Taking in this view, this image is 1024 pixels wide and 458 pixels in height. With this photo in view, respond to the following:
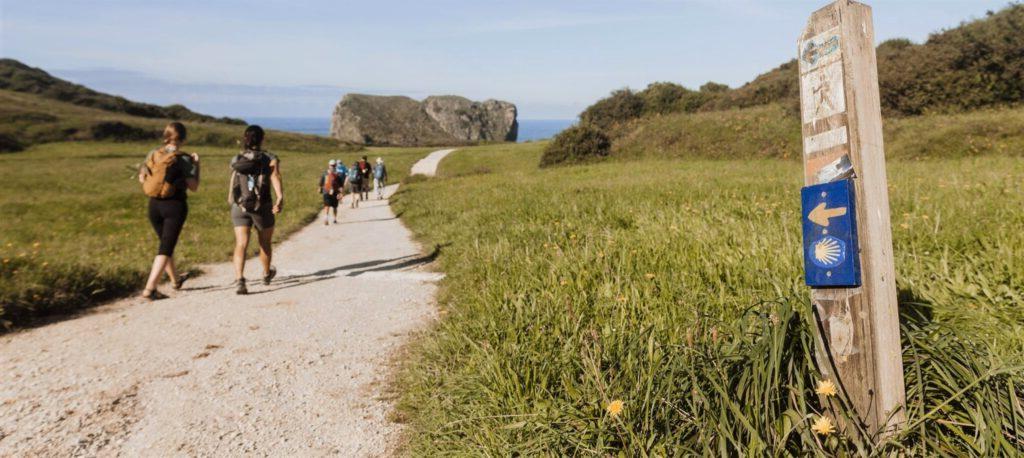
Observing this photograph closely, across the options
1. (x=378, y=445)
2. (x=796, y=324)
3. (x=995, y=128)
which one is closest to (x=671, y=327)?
(x=796, y=324)

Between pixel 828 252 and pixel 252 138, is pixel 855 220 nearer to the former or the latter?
pixel 828 252

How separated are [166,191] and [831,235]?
738 centimetres

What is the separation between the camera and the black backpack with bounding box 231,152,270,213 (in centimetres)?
727

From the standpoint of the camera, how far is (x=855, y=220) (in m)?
1.97

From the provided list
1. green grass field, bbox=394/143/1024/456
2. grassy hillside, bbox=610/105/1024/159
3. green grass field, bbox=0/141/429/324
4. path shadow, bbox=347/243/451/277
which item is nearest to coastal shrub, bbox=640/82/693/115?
grassy hillside, bbox=610/105/1024/159

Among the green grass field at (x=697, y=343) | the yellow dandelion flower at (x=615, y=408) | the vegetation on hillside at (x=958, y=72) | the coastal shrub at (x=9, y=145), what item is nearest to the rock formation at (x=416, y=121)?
the coastal shrub at (x=9, y=145)

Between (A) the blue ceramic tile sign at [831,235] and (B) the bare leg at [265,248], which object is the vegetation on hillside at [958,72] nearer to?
(B) the bare leg at [265,248]

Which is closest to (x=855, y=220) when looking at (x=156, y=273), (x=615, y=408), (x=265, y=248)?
(x=615, y=408)

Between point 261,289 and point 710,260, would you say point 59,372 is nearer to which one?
point 261,289

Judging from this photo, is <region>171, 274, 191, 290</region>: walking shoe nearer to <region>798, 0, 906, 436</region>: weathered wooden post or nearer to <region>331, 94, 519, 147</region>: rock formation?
<region>798, 0, 906, 436</region>: weathered wooden post

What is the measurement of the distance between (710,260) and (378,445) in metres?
3.07

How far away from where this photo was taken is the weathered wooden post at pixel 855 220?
6.45ft

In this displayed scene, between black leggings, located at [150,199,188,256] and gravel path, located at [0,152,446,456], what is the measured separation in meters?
0.73

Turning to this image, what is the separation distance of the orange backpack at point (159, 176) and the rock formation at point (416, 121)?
70.2m
